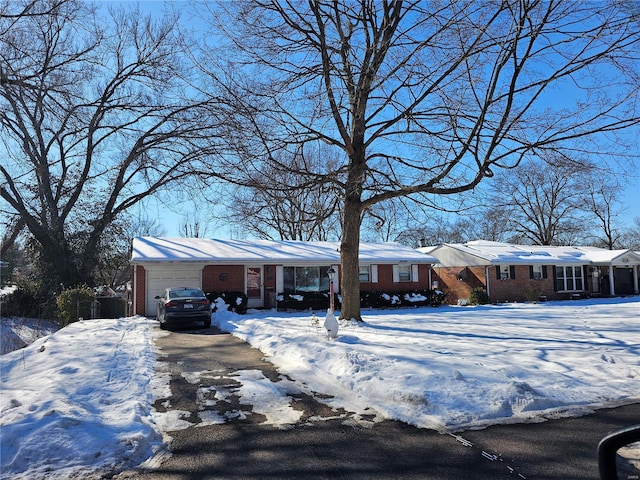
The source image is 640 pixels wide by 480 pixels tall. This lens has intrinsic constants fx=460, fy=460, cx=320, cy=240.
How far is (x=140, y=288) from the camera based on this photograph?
21594mm

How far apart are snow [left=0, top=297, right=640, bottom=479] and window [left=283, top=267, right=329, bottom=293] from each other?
39.4 ft

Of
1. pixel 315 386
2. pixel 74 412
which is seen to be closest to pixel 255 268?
pixel 315 386

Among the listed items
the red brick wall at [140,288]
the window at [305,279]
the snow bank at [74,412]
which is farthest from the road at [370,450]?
the window at [305,279]

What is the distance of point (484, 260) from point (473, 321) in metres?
13.8

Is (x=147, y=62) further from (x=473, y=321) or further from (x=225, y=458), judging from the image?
(x=225, y=458)

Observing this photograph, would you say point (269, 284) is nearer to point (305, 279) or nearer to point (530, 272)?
point (305, 279)

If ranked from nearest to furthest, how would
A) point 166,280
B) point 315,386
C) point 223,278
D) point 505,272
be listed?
point 315,386
point 166,280
point 223,278
point 505,272

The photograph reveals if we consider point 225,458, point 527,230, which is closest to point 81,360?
point 225,458

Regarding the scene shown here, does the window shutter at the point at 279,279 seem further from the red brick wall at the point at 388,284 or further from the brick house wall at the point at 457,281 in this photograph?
the brick house wall at the point at 457,281

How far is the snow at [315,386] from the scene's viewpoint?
15.5 ft

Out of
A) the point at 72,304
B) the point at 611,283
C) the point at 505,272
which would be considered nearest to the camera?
the point at 72,304

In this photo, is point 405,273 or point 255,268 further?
point 405,273

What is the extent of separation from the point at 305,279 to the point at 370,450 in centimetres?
2032

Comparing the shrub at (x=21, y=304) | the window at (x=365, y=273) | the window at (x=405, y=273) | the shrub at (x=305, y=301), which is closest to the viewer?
the shrub at (x=21, y=304)
